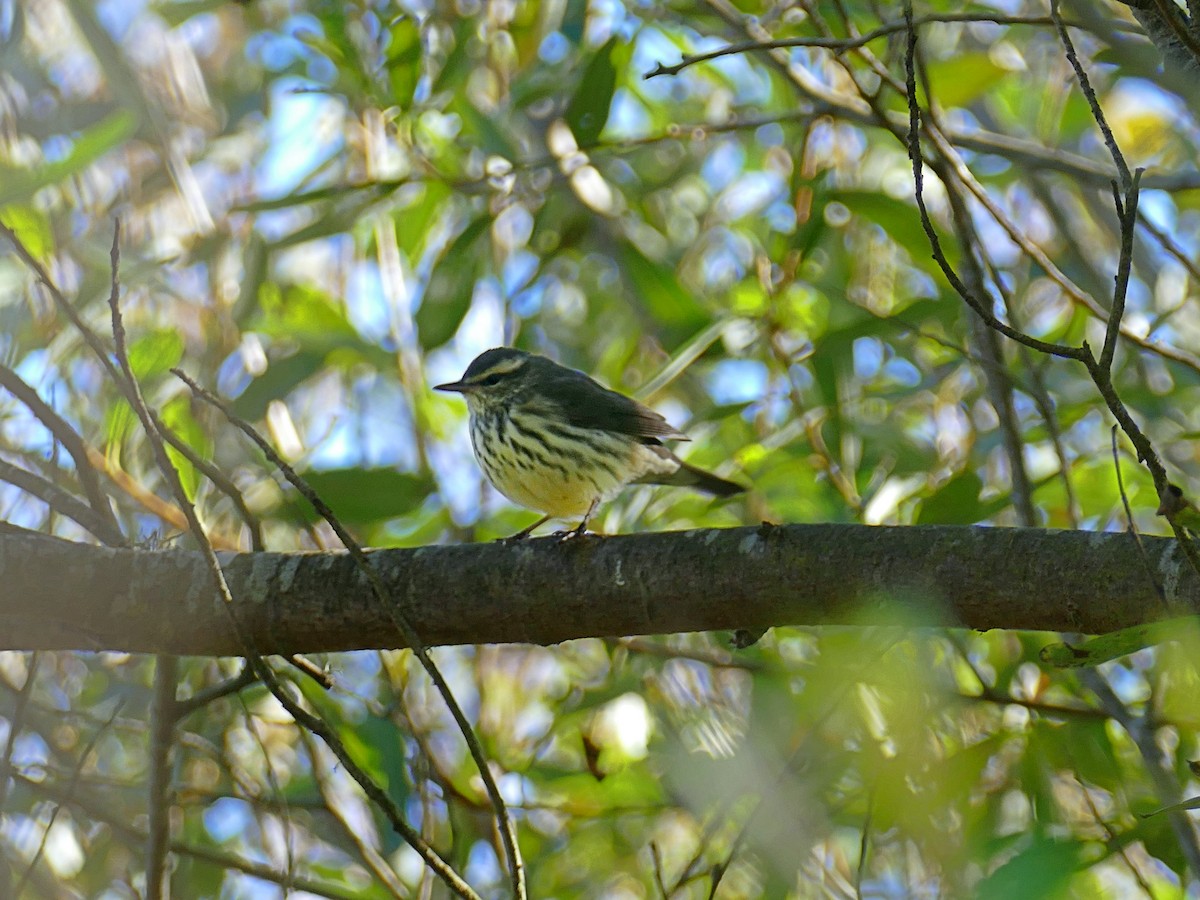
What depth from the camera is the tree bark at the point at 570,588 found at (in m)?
2.42

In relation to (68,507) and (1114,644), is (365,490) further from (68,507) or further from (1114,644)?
(1114,644)

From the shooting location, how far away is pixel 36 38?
5938 mm

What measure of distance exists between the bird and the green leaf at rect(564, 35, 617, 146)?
965 millimetres

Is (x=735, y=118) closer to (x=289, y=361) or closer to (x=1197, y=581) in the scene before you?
(x=289, y=361)

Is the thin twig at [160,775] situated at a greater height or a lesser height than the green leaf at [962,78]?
lesser

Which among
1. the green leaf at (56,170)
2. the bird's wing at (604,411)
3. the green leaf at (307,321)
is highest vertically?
the green leaf at (307,321)

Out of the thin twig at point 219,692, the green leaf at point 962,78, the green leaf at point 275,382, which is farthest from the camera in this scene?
the green leaf at point 275,382

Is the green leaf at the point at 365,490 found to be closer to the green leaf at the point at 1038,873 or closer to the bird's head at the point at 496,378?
the bird's head at the point at 496,378

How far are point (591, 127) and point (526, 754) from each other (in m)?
2.14

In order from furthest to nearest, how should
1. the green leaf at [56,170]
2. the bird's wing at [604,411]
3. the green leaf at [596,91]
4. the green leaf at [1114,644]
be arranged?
1. the bird's wing at [604,411]
2. the green leaf at [596,91]
3. the green leaf at [56,170]
4. the green leaf at [1114,644]

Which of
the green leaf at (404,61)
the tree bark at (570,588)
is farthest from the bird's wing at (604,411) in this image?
the tree bark at (570,588)

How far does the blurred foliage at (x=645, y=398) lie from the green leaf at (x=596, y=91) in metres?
0.01

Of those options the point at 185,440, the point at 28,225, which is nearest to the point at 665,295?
the point at 185,440

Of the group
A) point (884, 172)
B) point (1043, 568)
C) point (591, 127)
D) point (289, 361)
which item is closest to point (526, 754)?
point (289, 361)
